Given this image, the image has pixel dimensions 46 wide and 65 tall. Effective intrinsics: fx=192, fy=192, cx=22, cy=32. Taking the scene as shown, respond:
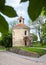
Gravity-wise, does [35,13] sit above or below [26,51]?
above

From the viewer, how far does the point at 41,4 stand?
28cm

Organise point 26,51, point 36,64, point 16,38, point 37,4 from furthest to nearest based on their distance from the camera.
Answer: point 16,38 < point 26,51 < point 36,64 < point 37,4

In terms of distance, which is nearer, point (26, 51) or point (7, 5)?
point (7, 5)

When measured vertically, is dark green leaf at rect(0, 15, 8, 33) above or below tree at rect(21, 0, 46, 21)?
below

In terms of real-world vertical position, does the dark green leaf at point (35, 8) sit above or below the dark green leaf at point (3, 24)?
above

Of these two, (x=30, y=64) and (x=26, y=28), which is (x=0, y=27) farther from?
(x=26, y=28)

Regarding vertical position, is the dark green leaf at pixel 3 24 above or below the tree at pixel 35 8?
below

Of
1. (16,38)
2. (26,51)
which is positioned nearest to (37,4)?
(26,51)

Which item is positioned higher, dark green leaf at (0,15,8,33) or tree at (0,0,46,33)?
tree at (0,0,46,33)

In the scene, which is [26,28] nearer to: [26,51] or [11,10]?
[26,51]

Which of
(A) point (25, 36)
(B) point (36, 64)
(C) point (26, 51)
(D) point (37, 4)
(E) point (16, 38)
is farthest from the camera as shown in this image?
(A) point (25, 36)

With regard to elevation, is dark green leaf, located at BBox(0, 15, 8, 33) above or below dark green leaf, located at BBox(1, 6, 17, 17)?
below

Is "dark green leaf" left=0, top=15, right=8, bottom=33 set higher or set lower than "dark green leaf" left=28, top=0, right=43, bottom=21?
lower

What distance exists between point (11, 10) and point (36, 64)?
7920 mm
